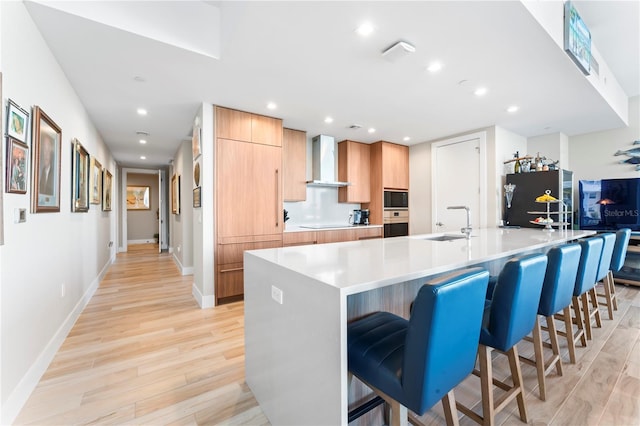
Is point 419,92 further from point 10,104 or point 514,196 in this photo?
point 10,104

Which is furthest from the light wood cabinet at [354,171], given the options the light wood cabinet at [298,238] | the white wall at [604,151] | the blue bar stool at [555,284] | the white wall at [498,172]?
the blue bar stool at [555,284]

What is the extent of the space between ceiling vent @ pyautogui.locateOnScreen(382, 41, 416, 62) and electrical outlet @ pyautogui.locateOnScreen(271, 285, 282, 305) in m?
1.98

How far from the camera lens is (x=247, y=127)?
11.9 feet

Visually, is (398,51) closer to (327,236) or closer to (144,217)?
(327,236)

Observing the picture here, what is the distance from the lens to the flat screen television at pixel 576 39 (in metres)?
2.25

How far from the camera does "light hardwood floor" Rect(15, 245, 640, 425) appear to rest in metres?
1.60

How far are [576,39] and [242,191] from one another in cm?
360

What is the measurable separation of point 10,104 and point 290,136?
3.24m

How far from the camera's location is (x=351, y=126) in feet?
14.4

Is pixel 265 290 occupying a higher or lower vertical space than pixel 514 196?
lower

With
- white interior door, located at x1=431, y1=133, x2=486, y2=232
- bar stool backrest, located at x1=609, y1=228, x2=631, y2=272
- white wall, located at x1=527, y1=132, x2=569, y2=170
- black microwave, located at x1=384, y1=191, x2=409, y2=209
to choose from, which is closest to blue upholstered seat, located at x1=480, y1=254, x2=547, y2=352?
bar stool backrest, located at x1=609, y1=228, x2=631, y2=272

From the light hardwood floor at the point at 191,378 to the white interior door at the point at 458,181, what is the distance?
2.13 metres

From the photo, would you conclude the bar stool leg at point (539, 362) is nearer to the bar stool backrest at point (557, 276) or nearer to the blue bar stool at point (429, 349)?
the bar stool backrest at point (557, 276)

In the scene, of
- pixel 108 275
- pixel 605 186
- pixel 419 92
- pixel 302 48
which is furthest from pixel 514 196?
pixel 108 275
